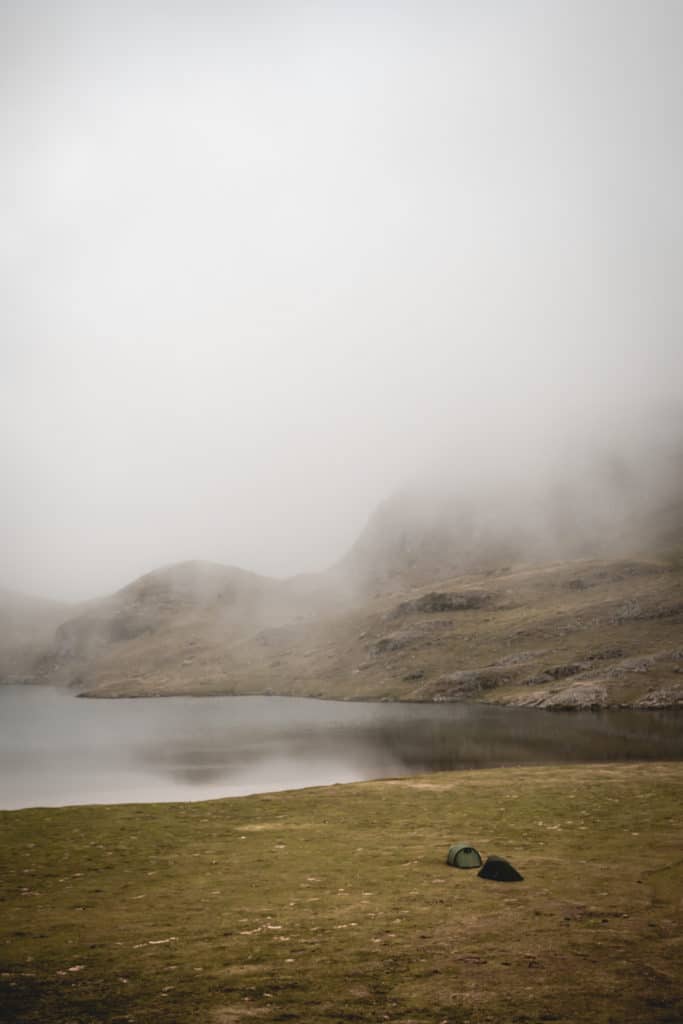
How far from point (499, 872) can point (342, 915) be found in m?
9.29

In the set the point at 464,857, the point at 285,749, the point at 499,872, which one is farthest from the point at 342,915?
the point at 285,749

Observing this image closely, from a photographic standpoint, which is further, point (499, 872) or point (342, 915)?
point (499, 872)

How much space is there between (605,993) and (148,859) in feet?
96.7

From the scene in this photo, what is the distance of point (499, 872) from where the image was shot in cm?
3472

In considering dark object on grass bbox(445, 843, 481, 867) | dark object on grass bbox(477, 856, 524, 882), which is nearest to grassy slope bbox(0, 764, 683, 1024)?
dark object on grass bbox(477, 856, 524, 882)

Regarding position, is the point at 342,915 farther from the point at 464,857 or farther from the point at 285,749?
the point at 285,749

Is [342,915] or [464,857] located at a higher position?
[342,915]

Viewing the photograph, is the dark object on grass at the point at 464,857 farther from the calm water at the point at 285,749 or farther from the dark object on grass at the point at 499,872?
the calm water at the point at 285,749

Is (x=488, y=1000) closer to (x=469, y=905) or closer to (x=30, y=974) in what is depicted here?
(x=469, y=905)

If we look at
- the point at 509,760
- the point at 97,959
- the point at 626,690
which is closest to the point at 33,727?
the point at 509,760

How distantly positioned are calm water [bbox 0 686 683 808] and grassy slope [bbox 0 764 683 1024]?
35283mm

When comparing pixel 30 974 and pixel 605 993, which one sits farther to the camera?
pixel 30 974

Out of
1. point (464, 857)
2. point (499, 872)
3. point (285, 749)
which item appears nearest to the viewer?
point (499, 872)

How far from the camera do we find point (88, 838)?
47219mm
